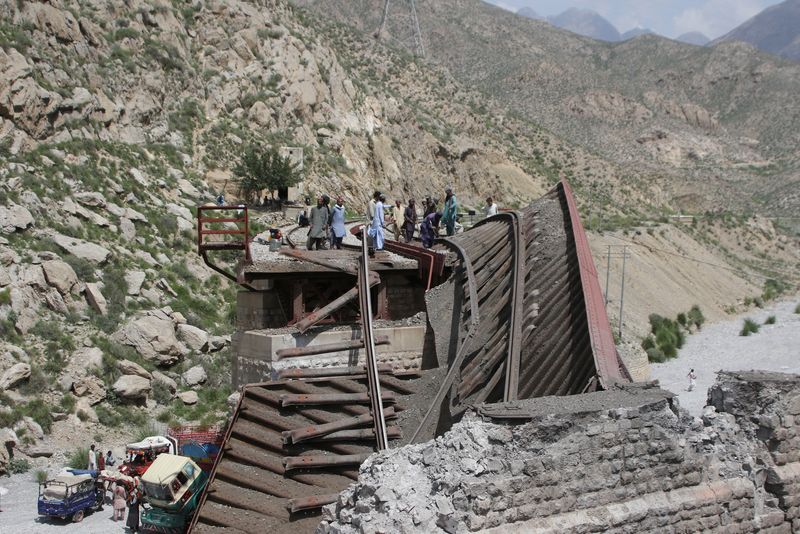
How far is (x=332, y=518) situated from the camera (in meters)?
5.68

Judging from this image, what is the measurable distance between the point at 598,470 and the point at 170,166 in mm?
23913

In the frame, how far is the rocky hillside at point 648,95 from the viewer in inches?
2862

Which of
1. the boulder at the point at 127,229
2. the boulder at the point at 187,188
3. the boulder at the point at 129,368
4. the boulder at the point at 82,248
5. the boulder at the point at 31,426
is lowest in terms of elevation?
the boulder at the point at 31,426

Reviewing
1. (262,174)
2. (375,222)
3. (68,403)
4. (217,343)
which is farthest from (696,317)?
(68,403)

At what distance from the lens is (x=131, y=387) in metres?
16.6

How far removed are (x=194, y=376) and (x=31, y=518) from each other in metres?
5.61

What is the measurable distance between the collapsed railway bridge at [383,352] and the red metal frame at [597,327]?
0.04 m

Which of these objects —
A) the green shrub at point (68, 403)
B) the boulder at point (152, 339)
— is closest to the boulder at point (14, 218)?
the boulder at point (152, 339)

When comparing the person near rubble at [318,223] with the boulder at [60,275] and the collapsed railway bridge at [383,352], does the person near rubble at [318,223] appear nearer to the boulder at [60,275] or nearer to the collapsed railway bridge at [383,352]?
the collapsed railway bridge at [383,352]

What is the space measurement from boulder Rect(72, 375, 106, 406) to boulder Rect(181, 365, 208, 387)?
1.88 metres

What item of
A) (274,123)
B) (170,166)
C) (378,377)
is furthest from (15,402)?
(274,123)

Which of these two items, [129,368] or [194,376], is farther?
[194,376]

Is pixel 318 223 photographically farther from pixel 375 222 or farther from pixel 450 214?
pixel 450 214

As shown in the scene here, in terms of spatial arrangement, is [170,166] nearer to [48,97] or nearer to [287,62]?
[48,97]
